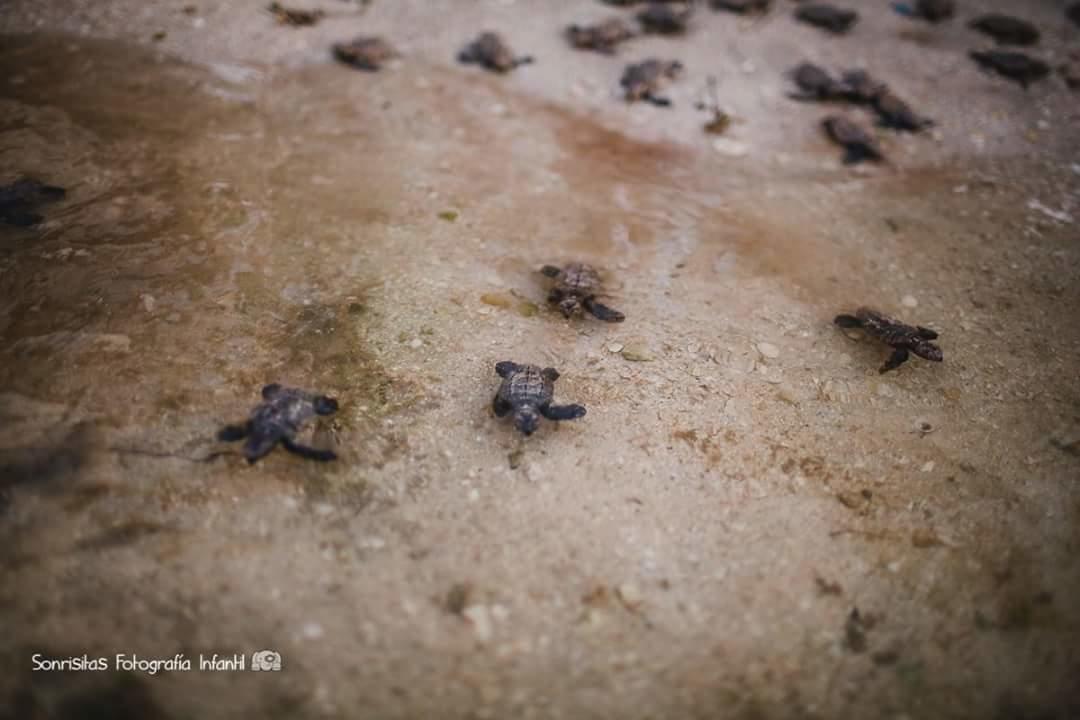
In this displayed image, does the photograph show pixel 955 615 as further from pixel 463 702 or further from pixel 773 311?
pixel 463 702

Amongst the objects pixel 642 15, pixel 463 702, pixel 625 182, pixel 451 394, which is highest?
pixel 642 15

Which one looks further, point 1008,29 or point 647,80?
point 1008,29

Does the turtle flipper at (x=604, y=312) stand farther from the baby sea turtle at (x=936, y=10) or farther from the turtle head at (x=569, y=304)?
the baby sea turtle at (x=936, y=10)

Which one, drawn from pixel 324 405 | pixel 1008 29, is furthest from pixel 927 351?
pixel 1008 29

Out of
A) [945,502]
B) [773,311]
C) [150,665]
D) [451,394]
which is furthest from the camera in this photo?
[773,311]

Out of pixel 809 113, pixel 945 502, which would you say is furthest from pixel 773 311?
pixel 809 113

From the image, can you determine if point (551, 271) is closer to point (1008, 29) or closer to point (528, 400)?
point (528, 400)
